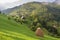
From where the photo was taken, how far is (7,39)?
66.2 meters

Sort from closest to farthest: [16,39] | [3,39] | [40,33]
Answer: [3,39], [16,39], [40,33]

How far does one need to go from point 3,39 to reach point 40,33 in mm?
42742

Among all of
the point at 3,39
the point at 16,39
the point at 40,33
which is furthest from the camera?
the point at 40,33

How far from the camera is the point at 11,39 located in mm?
67812

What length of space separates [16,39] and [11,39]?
10.2ft

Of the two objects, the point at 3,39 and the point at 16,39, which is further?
the point at 16,39

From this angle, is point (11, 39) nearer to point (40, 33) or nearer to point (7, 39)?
point (7, 39)

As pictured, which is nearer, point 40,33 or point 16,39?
point 16,39

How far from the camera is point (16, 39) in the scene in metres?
70.5

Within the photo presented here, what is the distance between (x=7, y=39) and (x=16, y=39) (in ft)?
16.7

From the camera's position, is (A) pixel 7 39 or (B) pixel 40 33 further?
(B) pixel 40 33

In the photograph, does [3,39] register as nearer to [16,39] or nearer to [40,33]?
[16,39]

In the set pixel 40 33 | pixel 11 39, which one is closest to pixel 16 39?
pixel 11 39

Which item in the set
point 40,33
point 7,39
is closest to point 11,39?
point 7,39
